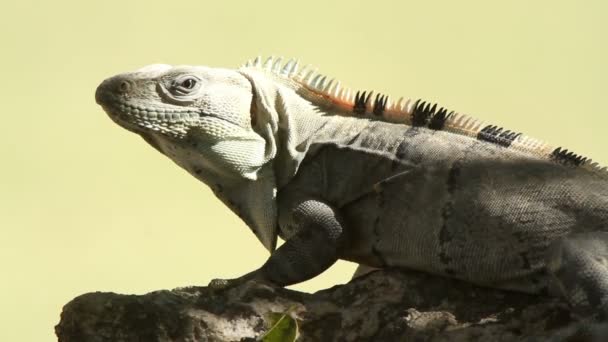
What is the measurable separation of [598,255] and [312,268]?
3.57 ft

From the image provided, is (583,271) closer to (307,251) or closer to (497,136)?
(497,136)

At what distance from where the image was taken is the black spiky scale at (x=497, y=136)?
3836 mm

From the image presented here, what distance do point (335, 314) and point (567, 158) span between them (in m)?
1.07

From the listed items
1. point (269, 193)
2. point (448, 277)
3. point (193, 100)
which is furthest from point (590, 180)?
point (193, 100)

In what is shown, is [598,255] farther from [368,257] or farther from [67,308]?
[67,308]

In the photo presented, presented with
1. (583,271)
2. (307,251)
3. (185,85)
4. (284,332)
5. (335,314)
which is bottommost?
(335,314)

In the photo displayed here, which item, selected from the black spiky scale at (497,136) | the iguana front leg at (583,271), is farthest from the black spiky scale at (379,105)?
the iguana front leg at (583,271)

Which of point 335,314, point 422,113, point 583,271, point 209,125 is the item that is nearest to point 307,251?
point 335,314

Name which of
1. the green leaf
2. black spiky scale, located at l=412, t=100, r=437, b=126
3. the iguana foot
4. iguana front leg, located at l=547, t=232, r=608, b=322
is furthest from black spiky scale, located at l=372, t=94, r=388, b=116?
the green leaf

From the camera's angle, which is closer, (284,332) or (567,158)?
(284,332)

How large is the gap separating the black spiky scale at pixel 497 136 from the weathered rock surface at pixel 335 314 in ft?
1.93

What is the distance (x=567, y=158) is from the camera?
3709 millimetres

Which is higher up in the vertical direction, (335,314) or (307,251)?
(307,251)

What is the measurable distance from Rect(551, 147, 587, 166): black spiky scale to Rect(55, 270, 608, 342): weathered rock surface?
0.54 meters
